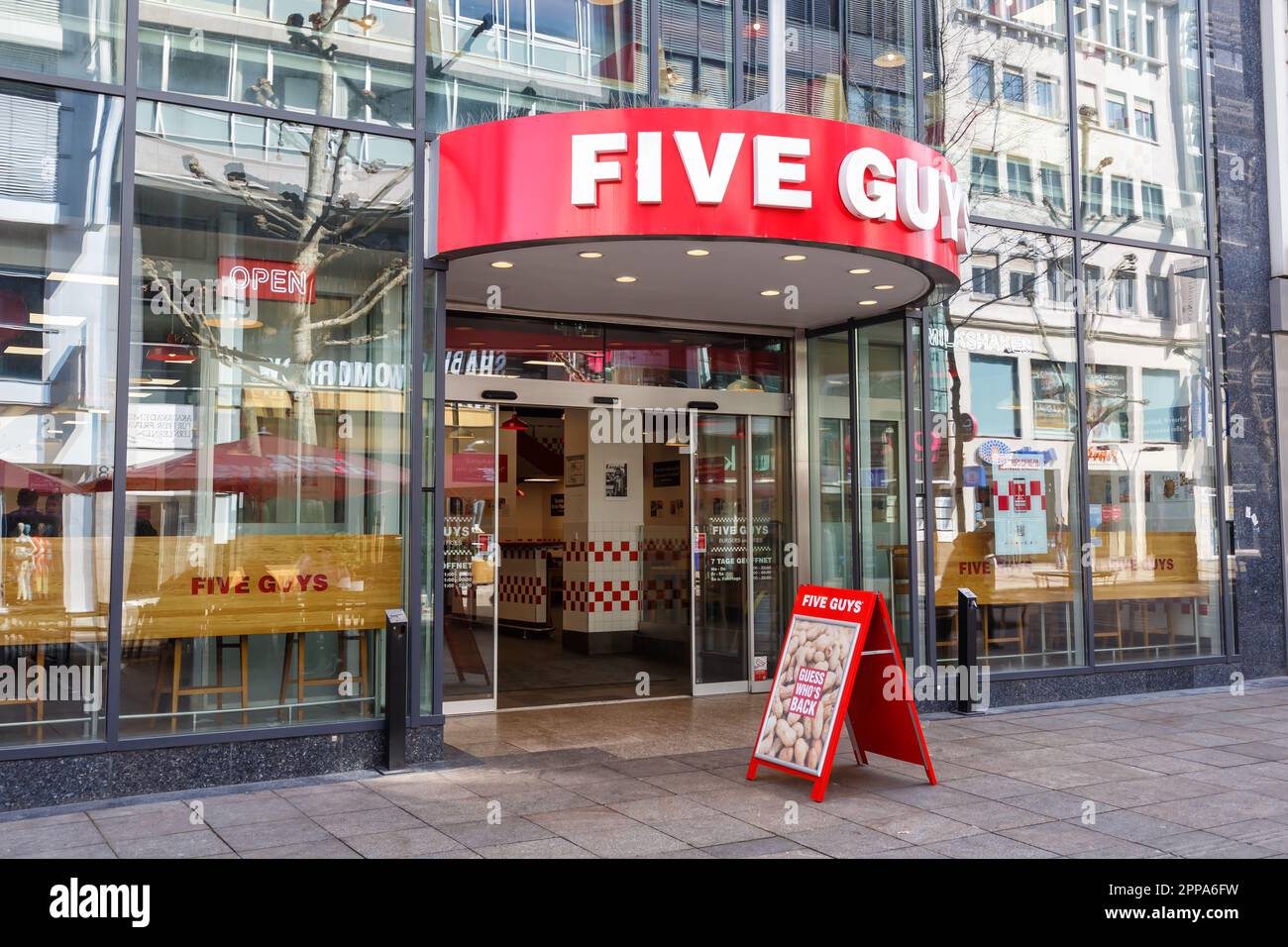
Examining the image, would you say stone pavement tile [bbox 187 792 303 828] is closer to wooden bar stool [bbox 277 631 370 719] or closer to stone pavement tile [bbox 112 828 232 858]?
stone pavement tile [bbox 112 828 232 858]

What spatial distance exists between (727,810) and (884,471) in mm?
4419

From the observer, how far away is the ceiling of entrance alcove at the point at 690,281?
298 inches

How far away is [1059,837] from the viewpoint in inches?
225

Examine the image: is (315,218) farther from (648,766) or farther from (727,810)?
(727,810)

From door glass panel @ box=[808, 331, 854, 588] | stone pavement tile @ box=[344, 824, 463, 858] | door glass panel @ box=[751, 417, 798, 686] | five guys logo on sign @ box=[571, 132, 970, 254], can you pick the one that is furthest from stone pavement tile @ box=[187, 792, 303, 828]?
door glass panel @ box=[808, 331, 854, 588]

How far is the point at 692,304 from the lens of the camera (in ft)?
31.1

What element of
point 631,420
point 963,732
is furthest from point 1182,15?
point 963,732

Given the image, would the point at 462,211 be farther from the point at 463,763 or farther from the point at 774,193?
the point at 463,763

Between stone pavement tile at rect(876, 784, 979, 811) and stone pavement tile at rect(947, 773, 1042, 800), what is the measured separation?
8 cm

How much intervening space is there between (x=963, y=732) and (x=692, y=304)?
4.05 meters

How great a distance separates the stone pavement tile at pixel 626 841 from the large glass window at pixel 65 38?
517 centimetres

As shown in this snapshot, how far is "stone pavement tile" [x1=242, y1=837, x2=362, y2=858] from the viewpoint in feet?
17.5

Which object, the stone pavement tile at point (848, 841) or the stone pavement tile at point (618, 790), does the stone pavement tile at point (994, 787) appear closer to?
the stone pavement tile at point (848, 841)

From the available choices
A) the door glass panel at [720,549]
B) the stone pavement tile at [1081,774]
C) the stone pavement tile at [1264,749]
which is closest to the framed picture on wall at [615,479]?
the door glass panel at [720,549]
